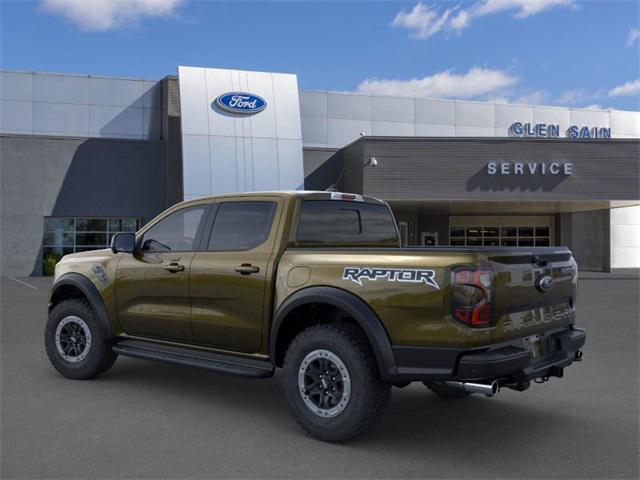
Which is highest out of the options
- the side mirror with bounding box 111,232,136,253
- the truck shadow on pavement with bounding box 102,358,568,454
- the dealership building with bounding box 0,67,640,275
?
the dealership building with bounding box 0,67,640,275

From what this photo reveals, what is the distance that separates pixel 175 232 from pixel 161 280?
519mm

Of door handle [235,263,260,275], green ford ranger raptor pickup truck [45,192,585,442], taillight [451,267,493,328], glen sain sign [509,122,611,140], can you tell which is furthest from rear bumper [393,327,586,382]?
glen sain sign [509,122,611,140]

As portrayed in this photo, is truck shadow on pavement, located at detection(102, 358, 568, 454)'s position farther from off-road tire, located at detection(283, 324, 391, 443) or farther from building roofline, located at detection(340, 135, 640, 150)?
building roofline, located at detection(340, 135, 640, 150)

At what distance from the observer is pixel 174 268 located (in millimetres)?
5609

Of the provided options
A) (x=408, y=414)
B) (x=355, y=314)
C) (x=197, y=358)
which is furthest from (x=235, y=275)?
(x=408, y=414)

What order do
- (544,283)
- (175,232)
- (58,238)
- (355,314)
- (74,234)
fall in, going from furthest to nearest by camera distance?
(74,234)
(58,238)
(175,232)
(544,283)
(355,314)

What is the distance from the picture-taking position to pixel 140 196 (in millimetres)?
27453

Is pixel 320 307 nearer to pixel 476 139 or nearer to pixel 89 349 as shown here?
pixel 89 349

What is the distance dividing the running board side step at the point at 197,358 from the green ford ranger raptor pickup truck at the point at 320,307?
15mm

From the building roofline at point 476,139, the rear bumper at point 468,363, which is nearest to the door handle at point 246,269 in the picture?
the rear bumper at point 468,363

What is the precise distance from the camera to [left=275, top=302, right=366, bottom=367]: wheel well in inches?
191

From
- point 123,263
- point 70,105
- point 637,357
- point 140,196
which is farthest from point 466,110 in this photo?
point 123,263

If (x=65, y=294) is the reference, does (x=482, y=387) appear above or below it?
below

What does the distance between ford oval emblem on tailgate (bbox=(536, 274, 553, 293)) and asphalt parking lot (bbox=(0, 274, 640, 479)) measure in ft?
3.81
